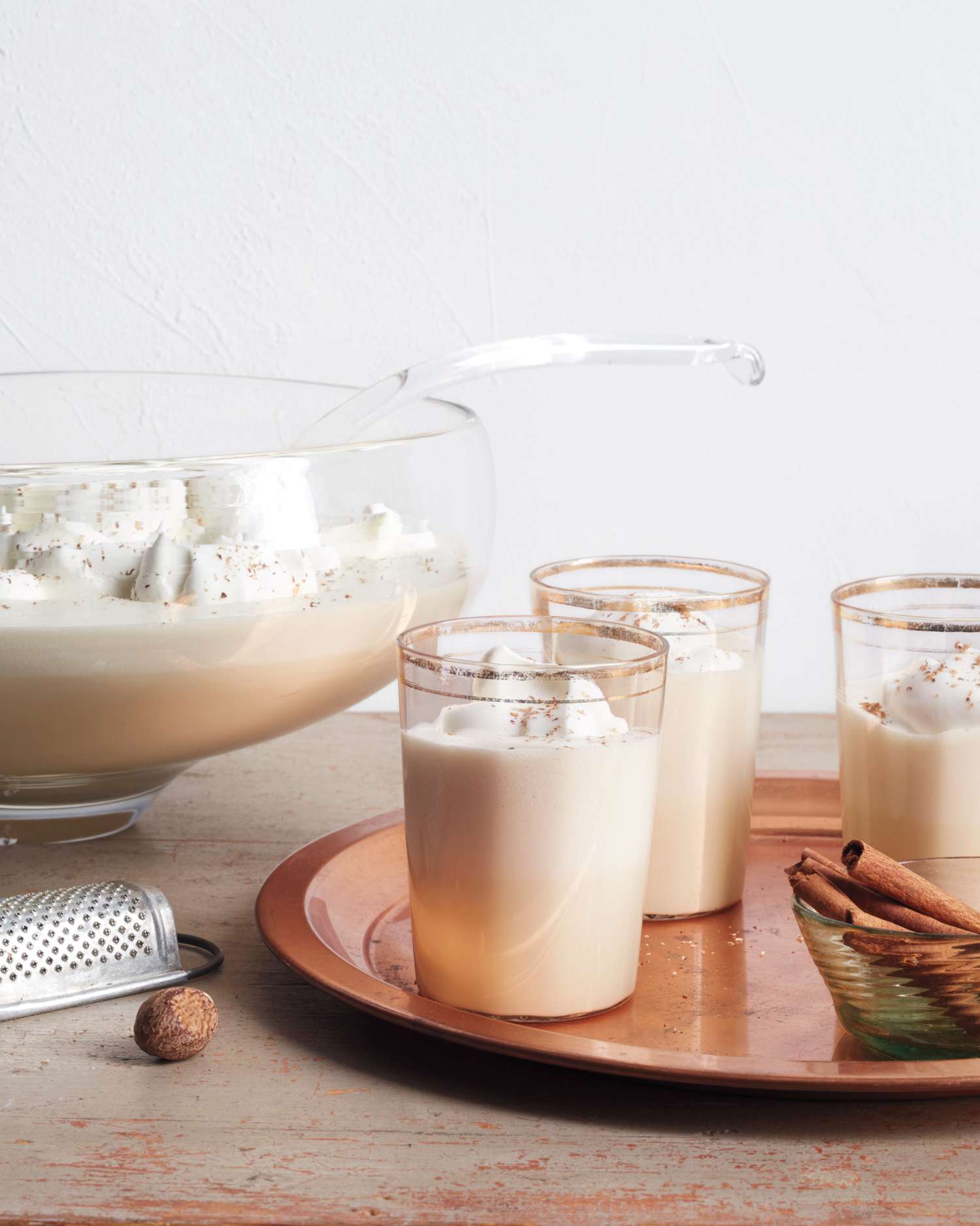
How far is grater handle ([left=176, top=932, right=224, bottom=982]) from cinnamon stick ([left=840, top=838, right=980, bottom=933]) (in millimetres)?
371

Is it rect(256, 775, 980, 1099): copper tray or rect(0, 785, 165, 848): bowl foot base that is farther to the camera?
rect(0, 785, 165, 848): bowl foot base

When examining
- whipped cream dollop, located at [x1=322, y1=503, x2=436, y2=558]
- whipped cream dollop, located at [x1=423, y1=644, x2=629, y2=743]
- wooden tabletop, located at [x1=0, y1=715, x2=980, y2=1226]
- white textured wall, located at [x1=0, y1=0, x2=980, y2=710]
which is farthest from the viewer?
white textured wall, located at [x1=0, y1=0, x2=980, y2=710]

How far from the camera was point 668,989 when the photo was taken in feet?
2.61

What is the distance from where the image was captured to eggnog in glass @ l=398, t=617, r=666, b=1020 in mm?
696

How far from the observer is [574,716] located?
2.29 ft

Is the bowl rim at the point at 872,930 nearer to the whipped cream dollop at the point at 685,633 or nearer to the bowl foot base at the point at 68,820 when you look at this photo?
the whipped cream dollop at the point at 685,633

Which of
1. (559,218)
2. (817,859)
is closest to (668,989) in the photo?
(817,859)

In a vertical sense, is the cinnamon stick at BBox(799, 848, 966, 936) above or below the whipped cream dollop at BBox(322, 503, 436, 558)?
below

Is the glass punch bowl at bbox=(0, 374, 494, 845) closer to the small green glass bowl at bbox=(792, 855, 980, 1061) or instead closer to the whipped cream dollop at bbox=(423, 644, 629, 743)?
the whipped cream dollop at bbox=(423, 644, 629, 743)

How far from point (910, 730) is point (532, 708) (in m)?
0.30

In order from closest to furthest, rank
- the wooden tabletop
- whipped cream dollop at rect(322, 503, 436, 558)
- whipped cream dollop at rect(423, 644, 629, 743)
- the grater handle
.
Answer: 1. the wooden tabletop
2. whipped cream dollop at rect(423, 644, 629, 743)
3. the grater handle
4. whipped cream dollop at rect(322, 503, 436, 558)

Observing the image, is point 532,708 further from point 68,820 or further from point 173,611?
point 68,820

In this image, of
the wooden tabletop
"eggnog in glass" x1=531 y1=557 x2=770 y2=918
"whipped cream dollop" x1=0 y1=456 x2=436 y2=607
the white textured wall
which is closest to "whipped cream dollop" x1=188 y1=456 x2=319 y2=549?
"whipped cream dollop" x1=0 y1=456 x2=436 y2=607

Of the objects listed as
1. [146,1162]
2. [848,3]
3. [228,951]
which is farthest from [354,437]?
[848,3]
